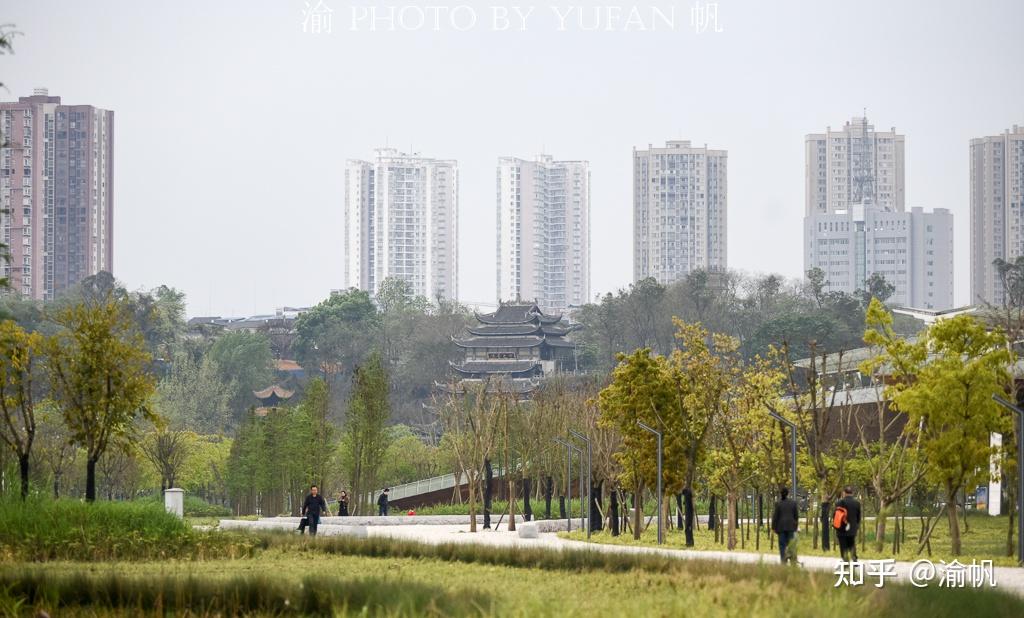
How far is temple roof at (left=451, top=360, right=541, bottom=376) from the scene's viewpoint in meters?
95.7

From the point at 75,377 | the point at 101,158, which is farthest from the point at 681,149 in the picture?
the point at 75,377

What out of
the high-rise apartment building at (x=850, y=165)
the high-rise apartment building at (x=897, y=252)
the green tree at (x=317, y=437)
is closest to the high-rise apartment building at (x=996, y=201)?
the high-rise apartment building at (x=897, y=252)

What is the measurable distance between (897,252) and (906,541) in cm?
13089

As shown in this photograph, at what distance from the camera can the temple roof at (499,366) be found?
314 feet

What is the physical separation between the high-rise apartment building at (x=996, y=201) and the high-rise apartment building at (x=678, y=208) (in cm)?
2543

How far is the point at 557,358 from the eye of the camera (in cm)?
10031

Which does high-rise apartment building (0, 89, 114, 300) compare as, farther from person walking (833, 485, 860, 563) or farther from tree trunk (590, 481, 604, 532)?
person walking (833, 485, 860, 563)

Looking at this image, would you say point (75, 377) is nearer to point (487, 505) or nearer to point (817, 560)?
point (817, 560)

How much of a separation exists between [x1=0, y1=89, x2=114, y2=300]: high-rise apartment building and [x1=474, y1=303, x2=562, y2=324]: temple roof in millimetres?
46834

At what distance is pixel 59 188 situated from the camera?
13500 centimetres

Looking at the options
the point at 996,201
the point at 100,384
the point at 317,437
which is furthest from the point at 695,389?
the point at 996,201

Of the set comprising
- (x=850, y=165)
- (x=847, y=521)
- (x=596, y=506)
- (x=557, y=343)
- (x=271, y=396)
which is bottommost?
(x=596, y=506)

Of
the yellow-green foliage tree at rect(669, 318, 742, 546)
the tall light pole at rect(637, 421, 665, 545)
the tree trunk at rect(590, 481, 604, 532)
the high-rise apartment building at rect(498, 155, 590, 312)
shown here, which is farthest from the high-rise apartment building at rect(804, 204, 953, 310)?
the tall light pole at rect(637, 421, 665, 545)

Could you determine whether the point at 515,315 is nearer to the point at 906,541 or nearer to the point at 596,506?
the point at 596,506
